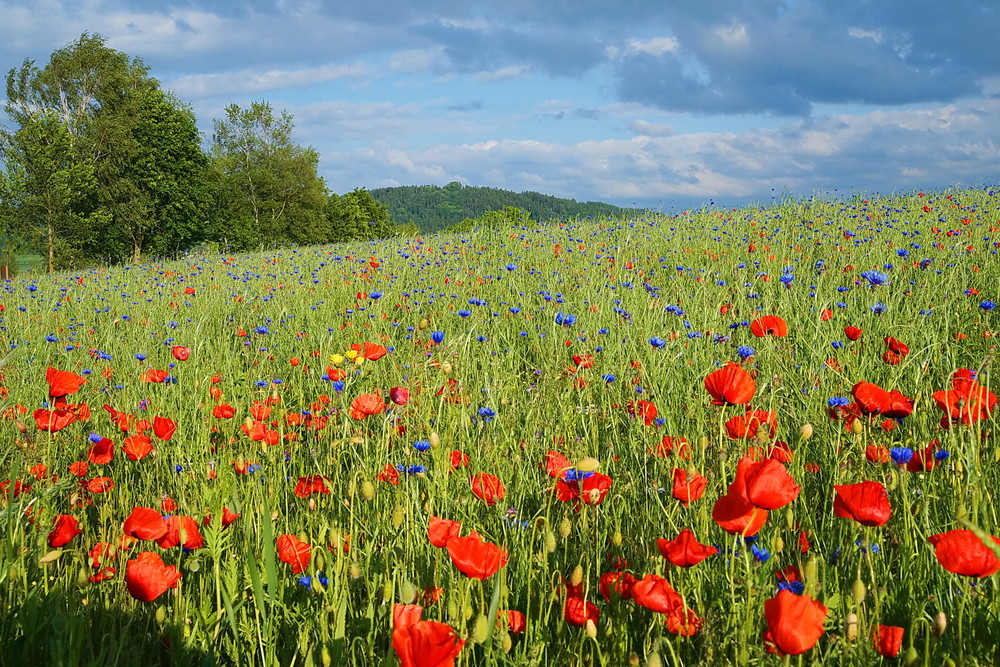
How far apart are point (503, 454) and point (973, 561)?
4.80 feet

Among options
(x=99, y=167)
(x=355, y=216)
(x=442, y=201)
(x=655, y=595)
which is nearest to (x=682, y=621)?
(x=655, y=595)

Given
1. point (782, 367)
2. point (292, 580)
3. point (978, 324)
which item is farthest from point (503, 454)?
point (978, 324)

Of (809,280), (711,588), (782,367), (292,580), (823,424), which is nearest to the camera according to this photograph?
Result: (711,588)

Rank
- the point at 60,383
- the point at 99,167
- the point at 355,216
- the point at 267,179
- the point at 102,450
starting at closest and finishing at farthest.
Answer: the point at 60,383
the point at 102,450
the point at 99,167
the point at 267,179
the point at 355,216

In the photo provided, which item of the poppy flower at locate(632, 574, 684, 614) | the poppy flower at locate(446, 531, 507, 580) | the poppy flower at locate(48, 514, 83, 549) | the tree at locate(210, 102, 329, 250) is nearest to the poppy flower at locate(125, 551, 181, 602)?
the poppy flower at locate(48, 514, 83, 549)

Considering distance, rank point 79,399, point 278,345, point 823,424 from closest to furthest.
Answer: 1. point 823,424
2. point 79,399
3. point 278,345

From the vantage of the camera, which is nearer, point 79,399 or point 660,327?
point 79,399

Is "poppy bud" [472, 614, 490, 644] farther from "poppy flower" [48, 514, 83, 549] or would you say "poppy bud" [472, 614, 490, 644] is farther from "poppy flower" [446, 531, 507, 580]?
"poppy flower" [48, 514, 83, 549]

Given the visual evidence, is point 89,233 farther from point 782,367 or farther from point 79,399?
point 782,367

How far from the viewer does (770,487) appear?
3.27 ft

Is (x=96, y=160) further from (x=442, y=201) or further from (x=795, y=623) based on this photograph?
(x=442, y=201)

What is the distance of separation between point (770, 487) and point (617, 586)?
424mm

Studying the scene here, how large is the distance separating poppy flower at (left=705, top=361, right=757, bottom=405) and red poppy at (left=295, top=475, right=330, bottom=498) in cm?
105

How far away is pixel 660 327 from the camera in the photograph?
3719 mm
